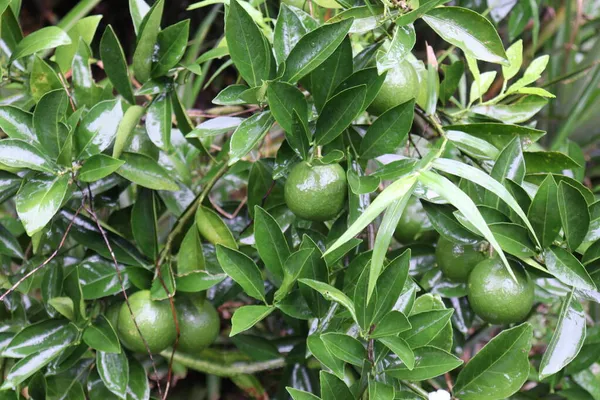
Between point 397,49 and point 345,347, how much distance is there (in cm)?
25

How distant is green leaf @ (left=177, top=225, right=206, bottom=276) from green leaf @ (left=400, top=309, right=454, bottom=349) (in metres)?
0.24

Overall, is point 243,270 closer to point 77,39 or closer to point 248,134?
point 248,134

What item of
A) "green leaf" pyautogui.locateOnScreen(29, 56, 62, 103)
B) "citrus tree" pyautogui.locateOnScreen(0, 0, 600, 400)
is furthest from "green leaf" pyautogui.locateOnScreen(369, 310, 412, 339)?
"green leaf" pyautogui.locateOnScreen(29, 56, 62, 103)

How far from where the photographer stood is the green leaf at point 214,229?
2.24ft

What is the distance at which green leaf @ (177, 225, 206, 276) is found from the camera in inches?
26.9

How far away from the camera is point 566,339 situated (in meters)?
0.57

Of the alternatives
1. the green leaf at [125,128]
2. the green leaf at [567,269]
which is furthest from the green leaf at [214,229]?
the green leaf at [567,269]

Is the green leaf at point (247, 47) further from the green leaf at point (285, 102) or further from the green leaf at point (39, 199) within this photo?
the green leaf at point (39, 199)

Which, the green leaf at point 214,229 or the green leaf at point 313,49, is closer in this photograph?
the green leaf at point 313,49

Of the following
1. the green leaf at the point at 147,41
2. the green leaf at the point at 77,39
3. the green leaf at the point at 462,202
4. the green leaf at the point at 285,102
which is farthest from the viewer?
the green leaf at the point at 77,39

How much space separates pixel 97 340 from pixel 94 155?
19cm

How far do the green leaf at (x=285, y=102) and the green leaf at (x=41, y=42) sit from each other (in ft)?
0.88

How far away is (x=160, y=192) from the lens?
0.83 m

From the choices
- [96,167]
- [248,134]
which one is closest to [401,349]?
[248,134]
